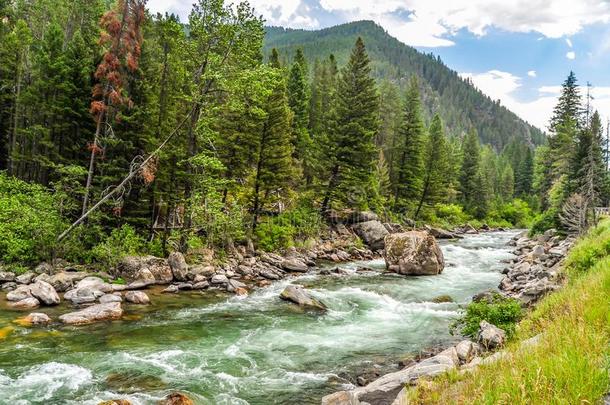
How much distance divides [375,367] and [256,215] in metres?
20.7

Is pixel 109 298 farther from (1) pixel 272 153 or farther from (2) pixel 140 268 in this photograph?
(1) pixel 272 153

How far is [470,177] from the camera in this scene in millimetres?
69562

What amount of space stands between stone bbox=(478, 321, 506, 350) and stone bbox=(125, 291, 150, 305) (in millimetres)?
13011

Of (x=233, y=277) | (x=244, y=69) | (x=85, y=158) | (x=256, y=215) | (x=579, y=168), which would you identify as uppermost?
(x=244, y=69)

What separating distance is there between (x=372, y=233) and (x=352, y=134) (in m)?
9.09

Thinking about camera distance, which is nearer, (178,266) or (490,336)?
(490,336)

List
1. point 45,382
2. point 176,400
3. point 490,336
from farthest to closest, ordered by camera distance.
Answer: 1. point 45,382
2. point 490,336
3. point 176,400

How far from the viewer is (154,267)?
848 inches

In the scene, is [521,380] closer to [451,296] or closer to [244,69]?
[451,296]

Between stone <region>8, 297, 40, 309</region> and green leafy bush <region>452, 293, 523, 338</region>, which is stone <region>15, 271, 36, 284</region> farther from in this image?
green leafy bush <region>452, 293, 523, 338</region>

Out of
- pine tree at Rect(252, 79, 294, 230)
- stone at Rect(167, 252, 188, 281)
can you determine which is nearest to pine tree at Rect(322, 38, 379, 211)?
pine tree at Rect(252, 79, 294, 230)

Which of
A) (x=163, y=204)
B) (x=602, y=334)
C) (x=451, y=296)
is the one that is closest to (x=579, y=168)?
(x=451, y=296)

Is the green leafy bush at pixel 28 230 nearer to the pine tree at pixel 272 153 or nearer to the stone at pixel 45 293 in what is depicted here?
the stone at pixel 45 293

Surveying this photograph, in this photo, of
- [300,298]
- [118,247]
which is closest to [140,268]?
[118,247]
